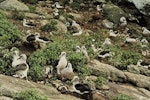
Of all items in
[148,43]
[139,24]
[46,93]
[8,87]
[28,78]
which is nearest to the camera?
[8,87]

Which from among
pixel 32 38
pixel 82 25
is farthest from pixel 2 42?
pixel 82 25

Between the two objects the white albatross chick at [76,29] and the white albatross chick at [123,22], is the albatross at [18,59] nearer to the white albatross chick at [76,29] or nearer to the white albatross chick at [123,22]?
the white albatross chick at [76,29]

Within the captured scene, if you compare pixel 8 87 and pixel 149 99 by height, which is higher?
pixel 8 87

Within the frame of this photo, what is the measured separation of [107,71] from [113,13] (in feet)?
36.7

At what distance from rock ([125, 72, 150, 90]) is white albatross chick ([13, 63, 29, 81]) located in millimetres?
4574

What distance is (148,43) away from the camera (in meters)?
28.0

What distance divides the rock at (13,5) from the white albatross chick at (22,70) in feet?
33.5

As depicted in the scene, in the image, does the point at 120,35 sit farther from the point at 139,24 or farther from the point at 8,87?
the point at 8,87

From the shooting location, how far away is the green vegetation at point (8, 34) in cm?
2118

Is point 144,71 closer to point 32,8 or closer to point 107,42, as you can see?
point 107,42

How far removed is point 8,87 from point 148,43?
14.1 m

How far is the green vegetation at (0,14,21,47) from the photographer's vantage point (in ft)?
69.5

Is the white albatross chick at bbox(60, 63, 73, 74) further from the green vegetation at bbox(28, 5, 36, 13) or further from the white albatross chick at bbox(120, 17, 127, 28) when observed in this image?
the white albatross chick at bbox(120, 17, 127, 28)

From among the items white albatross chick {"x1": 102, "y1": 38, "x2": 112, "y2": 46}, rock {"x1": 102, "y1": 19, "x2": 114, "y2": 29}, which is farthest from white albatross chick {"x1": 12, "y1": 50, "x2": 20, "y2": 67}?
rock {"x1": 102, "y1": 19, "x2": 114, "y2": 29}
